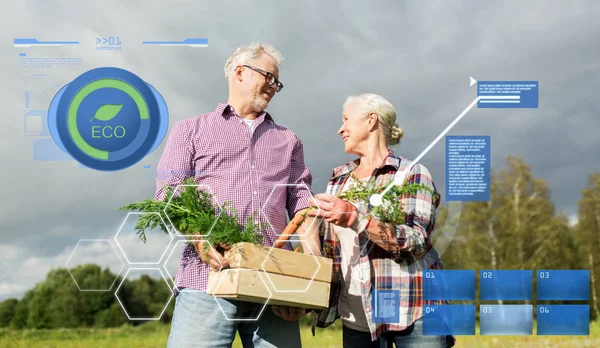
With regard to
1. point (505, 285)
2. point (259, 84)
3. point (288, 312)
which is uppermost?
point (259, 84)

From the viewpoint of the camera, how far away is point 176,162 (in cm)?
286

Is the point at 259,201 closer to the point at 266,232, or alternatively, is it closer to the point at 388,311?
the point at 266,232

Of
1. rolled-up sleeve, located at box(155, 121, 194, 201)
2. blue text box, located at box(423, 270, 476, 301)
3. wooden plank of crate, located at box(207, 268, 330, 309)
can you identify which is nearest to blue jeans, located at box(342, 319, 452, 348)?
blue text box, located at box(423, 270, 476, 301)

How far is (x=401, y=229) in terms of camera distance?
2.75m

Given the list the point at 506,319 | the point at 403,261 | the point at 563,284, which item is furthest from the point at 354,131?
the point at 563,284

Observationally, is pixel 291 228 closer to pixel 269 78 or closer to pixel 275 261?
pixel 275 261

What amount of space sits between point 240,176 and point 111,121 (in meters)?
1.12

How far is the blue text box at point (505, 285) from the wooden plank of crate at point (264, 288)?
123 cm

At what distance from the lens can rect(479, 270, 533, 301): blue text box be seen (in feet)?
10.8

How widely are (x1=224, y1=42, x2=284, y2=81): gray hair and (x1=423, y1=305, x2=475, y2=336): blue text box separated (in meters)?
1.53

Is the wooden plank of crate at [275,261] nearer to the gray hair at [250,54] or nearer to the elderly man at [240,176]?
the elderly man at [240,176]

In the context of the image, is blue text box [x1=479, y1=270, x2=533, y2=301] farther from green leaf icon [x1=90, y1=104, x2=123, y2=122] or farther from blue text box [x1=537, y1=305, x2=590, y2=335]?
green leaf icon [x1=90, y1=104, x2=123, y2=122]

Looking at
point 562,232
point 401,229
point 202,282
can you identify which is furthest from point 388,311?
point 562,232

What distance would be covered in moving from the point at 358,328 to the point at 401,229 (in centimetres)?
66
